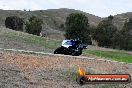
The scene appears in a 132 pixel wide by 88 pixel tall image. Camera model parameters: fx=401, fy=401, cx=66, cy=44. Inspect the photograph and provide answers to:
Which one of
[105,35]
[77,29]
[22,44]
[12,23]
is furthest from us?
[12,23]

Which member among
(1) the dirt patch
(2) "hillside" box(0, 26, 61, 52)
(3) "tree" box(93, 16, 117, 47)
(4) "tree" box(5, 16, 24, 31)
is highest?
(1) the dirt patch

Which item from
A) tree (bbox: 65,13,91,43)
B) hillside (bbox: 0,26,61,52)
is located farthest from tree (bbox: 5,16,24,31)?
hillside (bbox: 0,26,61,52)

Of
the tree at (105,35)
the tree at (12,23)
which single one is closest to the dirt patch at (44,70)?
the tree at (105,35)

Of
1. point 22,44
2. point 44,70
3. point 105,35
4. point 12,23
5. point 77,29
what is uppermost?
point 44,70

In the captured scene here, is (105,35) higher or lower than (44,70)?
A: lower

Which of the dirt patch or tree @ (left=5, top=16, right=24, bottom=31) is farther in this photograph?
tree @ (left=5, top=16, right=24, bottom=31)

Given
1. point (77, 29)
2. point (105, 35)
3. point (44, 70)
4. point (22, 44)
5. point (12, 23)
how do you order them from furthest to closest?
point (12, 23), point (105, 35), point (77, 29), point (22, 44), point (44, 70)

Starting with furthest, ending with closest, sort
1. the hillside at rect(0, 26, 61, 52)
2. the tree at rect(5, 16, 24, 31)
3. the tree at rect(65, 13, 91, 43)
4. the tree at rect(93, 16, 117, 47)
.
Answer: the tree at rect(5, 16, 24, 31), the tree at rect(93, 16, 117, 47), the tree at rect(65, 13, 91, 43), the hillside at rect(0, 26, 61, 52)

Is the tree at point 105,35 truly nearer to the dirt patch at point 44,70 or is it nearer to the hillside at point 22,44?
the hillside at point 22,44

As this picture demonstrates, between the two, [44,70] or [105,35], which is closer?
[44,70]

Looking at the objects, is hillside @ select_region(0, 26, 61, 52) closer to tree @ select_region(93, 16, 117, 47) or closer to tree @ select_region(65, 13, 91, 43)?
tree @ select_region(65, 13, 91, 43)

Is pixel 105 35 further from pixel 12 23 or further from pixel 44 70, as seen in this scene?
pixel 44 70

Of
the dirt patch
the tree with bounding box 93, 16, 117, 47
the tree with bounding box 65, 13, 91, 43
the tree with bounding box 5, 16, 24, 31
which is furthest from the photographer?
the tree with bounding box 5, 16, 24, 31

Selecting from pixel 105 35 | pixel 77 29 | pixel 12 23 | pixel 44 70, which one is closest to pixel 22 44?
pixel 44 70
